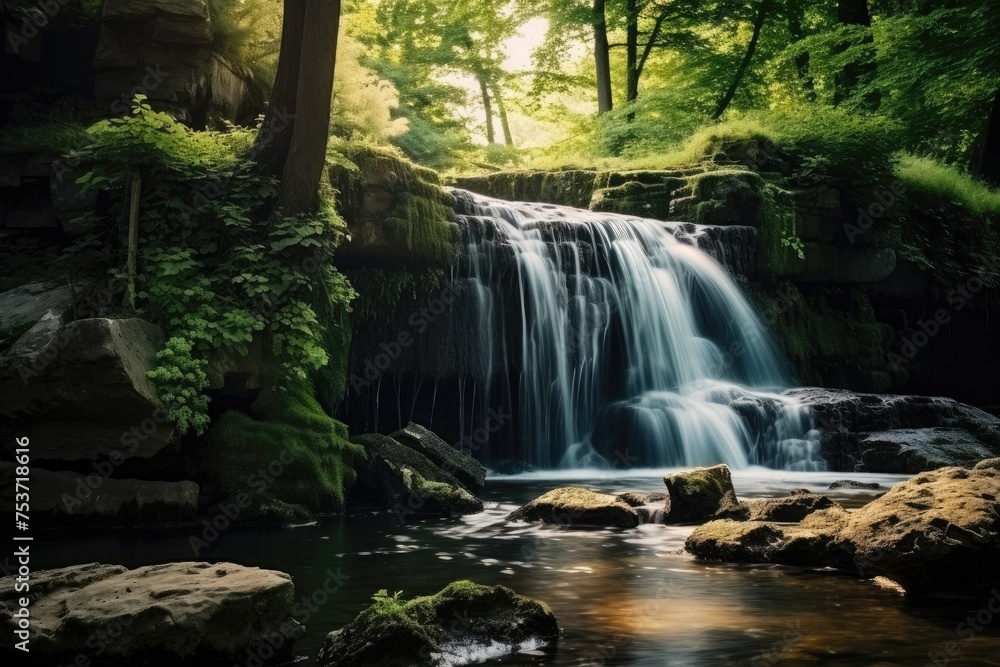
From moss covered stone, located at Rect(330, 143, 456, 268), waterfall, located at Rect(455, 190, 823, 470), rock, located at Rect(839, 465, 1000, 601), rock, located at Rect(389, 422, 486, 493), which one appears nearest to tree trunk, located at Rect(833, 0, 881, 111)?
waterfall, located at Rect(455, 190, 823, 470)

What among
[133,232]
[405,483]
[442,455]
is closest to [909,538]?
[405,483]

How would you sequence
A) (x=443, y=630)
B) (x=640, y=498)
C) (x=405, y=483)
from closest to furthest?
1. (x=443, y=630)
2. (x=640, y=498)
3. (x=405, y=483)

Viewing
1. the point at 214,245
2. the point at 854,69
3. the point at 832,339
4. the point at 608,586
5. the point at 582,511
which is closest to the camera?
Result: the point at 608,586

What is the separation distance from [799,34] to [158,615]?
2693cm

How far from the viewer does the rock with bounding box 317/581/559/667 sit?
4.21m

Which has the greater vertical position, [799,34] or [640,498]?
[799,34]

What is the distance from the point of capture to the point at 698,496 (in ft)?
28.1

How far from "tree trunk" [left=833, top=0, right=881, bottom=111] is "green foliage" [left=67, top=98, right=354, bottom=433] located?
17.4 metres

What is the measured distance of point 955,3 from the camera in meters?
19.9

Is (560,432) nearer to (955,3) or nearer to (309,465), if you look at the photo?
Result: (309,465)

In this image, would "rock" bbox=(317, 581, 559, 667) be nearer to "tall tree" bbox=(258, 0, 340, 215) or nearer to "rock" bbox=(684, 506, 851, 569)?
"rock" bbox=(684, 506, 851, 569)

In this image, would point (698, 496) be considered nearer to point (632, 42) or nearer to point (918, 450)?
point (918, 450)

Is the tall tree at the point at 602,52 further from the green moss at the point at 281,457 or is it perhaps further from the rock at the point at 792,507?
the rock at the point at 792,507

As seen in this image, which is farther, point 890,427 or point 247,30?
point 890,427
